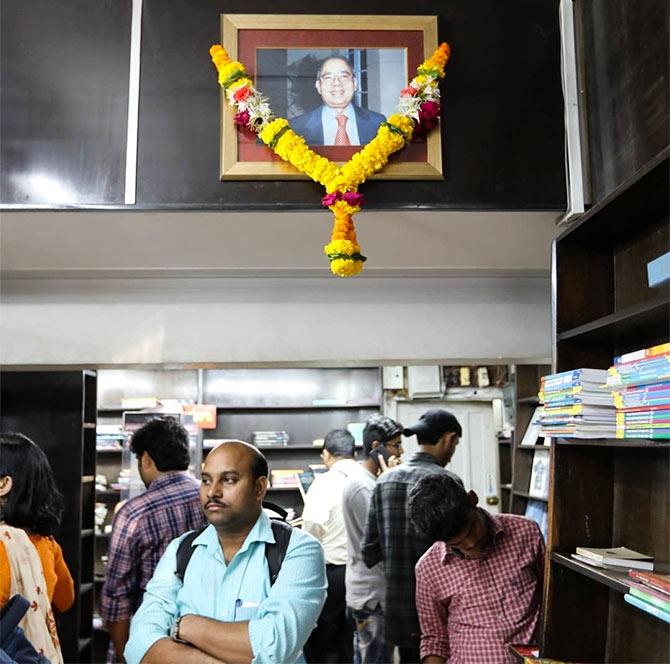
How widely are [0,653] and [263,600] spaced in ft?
2.35

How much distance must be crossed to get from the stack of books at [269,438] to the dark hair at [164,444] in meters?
3.74

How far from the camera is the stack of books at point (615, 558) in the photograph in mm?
2180

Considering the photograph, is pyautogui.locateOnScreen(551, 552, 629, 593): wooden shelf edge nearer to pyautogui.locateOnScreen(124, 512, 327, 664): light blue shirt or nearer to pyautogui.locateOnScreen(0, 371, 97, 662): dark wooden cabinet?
pyautogui.locateOnScreen(124, 512, 327, 664): light blue shirt

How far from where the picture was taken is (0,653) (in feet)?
7.07

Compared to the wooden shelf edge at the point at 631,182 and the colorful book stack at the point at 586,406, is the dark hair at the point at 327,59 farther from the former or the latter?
the colorful book stack at the point at 586,406

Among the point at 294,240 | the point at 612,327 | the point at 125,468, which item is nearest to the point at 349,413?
the point at 125,468

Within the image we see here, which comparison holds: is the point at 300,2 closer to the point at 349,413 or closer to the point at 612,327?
the point at 612,327

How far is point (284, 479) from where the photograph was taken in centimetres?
731

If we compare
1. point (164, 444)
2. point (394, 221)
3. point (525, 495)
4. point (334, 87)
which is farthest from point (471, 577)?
point (525, 495)

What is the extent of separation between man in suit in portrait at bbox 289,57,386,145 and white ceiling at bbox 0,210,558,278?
284mm

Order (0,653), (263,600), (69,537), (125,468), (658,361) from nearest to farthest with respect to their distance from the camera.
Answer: (658,361)
(0,653)
(263,600)
(69,537)
(125,468)

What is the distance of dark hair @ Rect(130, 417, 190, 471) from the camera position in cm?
351

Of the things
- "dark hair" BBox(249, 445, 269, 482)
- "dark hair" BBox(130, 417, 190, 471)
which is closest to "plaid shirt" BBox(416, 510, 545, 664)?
"dark hair" BBox(249, 445, 269, 482)

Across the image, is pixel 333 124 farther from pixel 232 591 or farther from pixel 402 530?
pixel 402 530
